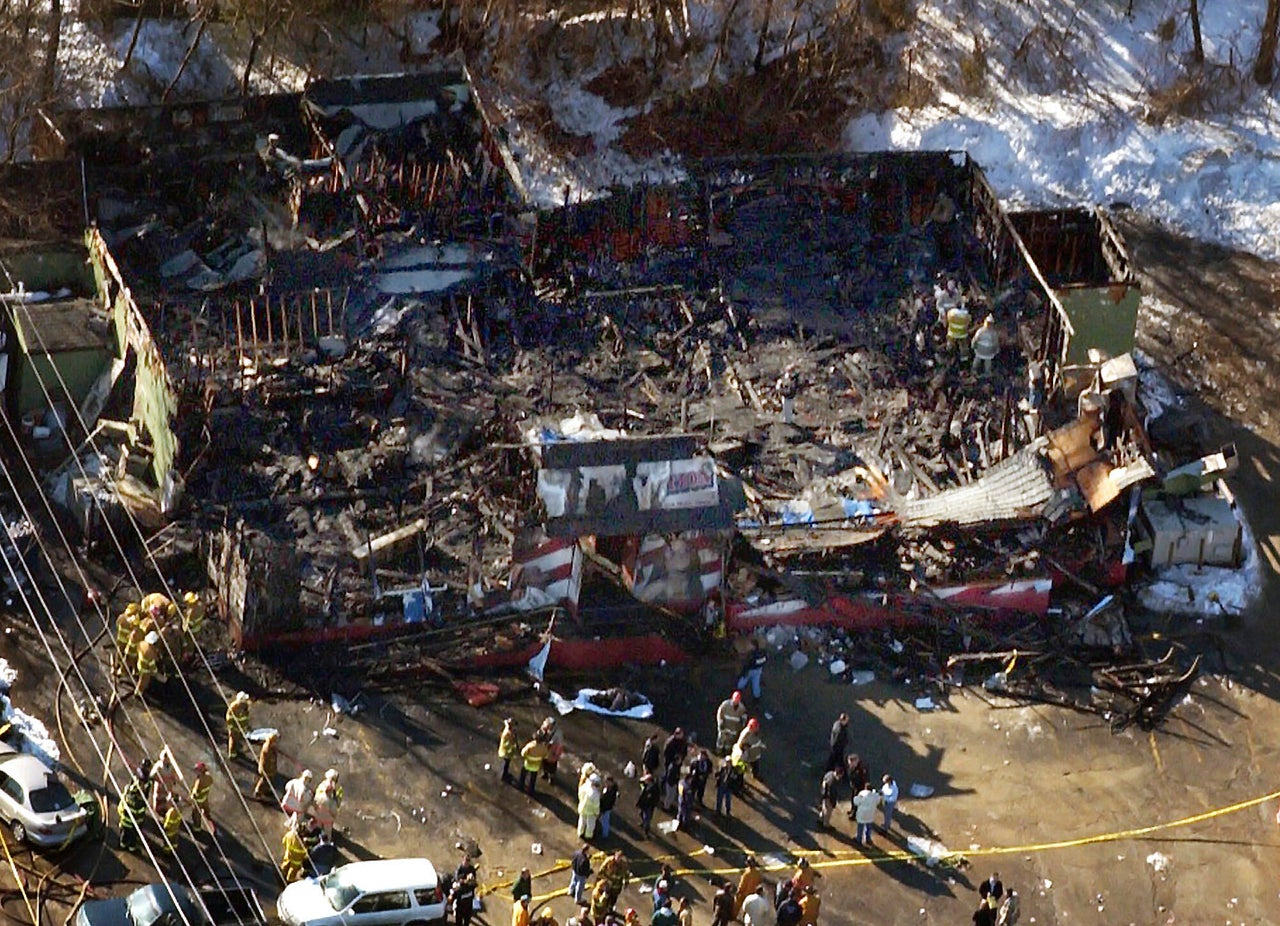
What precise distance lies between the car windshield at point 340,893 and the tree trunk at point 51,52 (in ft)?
81.0

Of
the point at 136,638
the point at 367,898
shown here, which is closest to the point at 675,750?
the point at 367,898

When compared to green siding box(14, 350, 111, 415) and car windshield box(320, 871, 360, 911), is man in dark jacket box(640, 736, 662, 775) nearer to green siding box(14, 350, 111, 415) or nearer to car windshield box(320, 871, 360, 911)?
car windshield box(320, 871, 360, 911)

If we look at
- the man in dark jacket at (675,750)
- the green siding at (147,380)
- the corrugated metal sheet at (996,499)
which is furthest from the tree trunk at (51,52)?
the man in dark jacket at (675,750)

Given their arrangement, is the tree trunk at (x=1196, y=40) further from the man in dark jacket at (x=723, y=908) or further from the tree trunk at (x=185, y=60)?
the man in dark jacket at (x=723, y=908)

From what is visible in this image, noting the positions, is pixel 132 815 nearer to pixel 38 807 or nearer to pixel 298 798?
pixel 38 807

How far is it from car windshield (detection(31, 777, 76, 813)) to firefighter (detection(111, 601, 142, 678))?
3.60m

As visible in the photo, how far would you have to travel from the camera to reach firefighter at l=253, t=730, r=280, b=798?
35.3 m

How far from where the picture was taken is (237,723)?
3603 cm

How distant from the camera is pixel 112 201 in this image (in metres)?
47.7

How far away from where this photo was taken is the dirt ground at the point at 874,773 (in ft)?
113

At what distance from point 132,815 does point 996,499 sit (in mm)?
14660

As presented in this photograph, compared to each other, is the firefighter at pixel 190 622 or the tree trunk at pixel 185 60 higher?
the tree trunk at pixel 185 60

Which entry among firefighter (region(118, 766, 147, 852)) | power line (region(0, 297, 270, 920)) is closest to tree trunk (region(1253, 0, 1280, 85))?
power line (region(0, 297, 270, 920))

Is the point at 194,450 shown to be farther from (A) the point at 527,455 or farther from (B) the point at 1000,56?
(B) the point at 1000,56
